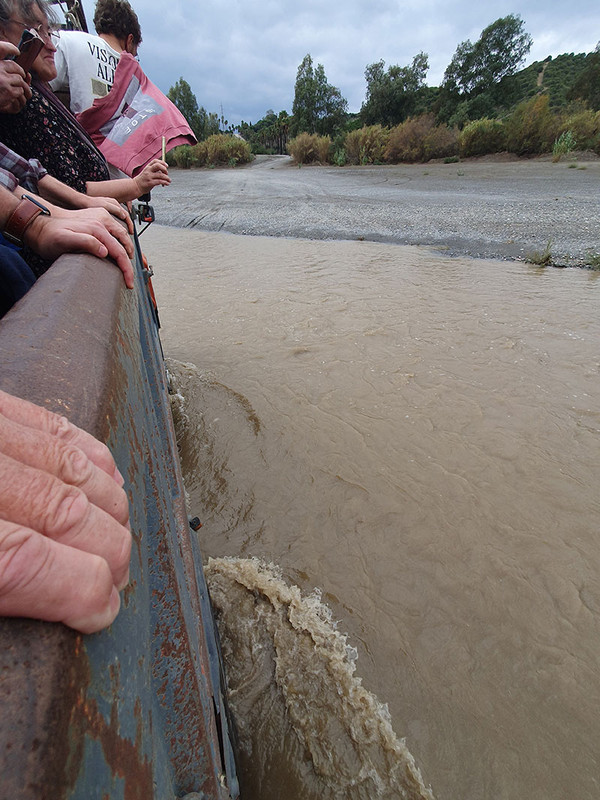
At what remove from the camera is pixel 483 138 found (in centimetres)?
1870

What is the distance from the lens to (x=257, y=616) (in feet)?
5.88

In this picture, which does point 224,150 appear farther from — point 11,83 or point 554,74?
point 554,74

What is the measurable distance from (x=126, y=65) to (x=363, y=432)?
103 inches

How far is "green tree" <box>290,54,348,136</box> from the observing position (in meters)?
36.3

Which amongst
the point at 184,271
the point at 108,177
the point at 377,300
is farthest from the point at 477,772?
the point at 184,271

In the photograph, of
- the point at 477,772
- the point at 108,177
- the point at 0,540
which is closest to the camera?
the point at 0,540

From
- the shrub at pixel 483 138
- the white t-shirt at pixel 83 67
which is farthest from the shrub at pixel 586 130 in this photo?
the white t-shirt at pixel 83 67

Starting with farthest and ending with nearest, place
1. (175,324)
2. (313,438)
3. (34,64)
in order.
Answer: (175,324), (313,438), (34,64)

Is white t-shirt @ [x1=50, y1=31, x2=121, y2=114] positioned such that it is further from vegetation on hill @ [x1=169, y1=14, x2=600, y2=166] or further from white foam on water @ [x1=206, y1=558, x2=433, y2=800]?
vegetation on hill @ [x1=169, y1=14, x2=600, y2=166]

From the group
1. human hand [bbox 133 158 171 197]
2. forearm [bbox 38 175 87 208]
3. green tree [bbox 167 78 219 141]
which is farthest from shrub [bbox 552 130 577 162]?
green tree [bbox 167 78 219 141]

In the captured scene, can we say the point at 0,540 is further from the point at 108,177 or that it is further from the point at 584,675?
the point at 108,177

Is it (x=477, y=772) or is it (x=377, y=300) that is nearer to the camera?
(x=477, y=772)

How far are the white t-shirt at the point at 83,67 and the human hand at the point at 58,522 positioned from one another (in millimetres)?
2769

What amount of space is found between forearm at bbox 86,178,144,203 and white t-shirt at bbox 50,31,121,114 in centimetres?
75
